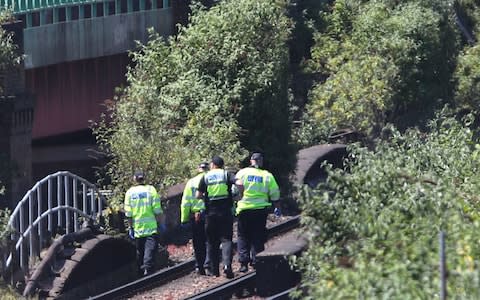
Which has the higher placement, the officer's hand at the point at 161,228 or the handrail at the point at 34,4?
the handrail at the point at 34,4

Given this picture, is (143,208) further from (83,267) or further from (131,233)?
(83,267)

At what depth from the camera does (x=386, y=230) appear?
1005cm

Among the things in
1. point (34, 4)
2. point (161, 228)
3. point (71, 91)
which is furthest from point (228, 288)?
point (71, 91)

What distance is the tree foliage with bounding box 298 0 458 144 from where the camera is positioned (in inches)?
1052

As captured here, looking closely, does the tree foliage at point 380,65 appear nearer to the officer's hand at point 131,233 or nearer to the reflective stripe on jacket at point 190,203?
the officer's hand at point 131,233

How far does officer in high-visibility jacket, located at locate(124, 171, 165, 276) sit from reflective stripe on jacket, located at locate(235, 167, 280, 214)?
3.73 ft

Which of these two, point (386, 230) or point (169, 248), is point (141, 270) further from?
point (386, 230)

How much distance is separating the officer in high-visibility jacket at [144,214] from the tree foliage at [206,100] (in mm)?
2341

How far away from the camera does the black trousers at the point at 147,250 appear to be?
16.7 m

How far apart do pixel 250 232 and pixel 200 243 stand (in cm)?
71

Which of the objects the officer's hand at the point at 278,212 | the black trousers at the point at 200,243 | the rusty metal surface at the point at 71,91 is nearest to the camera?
the black trousers at the point at 200,243

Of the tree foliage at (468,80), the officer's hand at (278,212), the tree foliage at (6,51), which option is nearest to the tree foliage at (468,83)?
the tree foliage at (468,80)

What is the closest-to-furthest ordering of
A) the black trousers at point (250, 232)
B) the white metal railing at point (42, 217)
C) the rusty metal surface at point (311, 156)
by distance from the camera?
1. the white metal railing at point (42, 217)
2. the black trousers at point (250, 232)
3. the rusty metal surface at point (311, 156)

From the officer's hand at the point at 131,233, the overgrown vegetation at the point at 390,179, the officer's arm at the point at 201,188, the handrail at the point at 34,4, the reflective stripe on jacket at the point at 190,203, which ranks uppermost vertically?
the handrail at the point at 34,4
